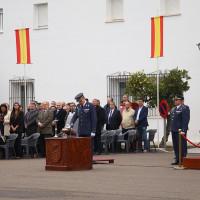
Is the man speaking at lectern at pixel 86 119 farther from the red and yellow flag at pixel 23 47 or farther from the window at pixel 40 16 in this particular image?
the window at pixel 40 16

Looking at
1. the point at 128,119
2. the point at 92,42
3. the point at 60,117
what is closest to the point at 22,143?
the point at 60,117

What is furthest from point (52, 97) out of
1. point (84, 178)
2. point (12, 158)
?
point (84, 178)

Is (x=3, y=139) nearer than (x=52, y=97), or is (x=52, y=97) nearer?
(x=3, y=139)

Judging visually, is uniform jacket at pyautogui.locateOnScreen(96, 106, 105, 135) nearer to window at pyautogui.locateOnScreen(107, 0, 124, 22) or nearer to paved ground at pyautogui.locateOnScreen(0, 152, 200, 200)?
paved ground at pyautogui.locateOnScreen(0, 152, 200, 200)

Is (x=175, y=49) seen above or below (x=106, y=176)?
above

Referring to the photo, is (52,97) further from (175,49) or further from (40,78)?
(175,49)

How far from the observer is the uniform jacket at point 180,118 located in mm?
17641


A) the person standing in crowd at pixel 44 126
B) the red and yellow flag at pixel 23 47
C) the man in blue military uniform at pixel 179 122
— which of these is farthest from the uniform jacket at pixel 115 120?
the man in blue military uniform at pixel 179 122

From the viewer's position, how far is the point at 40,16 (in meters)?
34.3

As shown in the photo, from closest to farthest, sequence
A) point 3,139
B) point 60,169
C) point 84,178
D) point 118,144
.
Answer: point 84,178 → point 60,169 → point 3,139 → point 118,144

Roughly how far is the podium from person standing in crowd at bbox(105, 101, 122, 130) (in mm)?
8572

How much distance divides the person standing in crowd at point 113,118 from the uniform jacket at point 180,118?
7.12m

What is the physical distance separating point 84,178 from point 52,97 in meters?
19.4

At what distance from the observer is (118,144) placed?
969 inches
